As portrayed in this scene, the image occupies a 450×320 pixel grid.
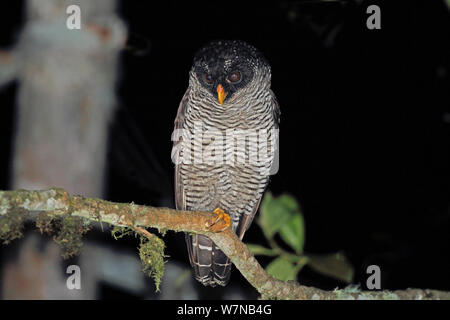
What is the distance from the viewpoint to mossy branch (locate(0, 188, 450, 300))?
1.70 meters

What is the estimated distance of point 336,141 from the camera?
5.69 meters

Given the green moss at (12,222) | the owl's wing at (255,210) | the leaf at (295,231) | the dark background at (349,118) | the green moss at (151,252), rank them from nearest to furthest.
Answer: the green moss at (12,222) → the green moss at (151,252) → the leaf at (295,231) → the owl's wing at (255,210) → the dark background at (349,118)

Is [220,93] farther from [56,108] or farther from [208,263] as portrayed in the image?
[208,263]

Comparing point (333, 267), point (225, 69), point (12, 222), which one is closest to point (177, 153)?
point (225, 69)

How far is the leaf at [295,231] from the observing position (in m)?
3.59

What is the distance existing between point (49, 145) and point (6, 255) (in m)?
0.75

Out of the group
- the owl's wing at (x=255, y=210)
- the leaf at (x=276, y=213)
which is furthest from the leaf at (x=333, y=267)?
the owl's wing at (x=255, y=210)

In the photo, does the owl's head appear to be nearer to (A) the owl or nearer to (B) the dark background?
(A) the owl

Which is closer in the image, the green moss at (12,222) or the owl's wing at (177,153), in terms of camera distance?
the green moss at (12,222)

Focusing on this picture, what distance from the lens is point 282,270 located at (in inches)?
137

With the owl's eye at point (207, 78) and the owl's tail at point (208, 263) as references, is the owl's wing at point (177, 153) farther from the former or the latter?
the owl's eye at point (207, 78)

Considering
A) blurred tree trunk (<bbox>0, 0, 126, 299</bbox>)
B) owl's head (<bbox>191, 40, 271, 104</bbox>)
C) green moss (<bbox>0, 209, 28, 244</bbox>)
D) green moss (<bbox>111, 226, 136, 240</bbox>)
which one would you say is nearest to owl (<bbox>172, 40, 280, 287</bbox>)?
owl's head (<bbox>191, 40, 271, 104</bbox>)

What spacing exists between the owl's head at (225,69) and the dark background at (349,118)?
6.86 ft
